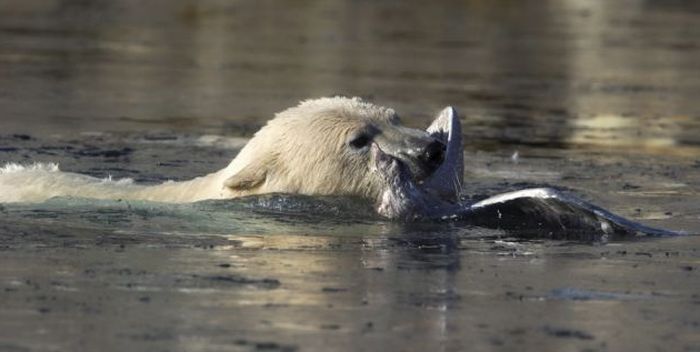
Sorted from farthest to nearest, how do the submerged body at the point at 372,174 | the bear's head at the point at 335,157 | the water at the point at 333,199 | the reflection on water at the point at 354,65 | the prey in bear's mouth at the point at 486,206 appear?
the reflection on water at the point at 354,65, the bear's head at the point at 335,157, the submerged body at the point at 372,174, the prey in bear's mouth at the point at 486,206, the water at the point at 333,199

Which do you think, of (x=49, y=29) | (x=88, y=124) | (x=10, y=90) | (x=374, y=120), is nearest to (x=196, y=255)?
(x=374, y=120)

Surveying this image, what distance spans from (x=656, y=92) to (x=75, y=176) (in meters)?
10.1

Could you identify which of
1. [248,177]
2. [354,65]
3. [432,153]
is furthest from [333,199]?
[354,65]

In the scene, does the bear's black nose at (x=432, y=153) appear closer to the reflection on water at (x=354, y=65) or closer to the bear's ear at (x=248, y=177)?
the bear's ear at (x=248, y=177)

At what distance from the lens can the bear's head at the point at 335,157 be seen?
9.02 m

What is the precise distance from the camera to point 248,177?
9.05 m

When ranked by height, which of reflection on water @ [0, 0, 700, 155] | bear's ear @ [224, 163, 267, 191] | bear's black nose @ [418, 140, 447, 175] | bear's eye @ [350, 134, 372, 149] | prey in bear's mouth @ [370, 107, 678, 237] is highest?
reflection on water @ [0, 0, 700, 155]

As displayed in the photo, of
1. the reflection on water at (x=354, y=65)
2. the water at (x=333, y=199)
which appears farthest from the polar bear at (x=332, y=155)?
the reflection on water at (x=354, y=65)

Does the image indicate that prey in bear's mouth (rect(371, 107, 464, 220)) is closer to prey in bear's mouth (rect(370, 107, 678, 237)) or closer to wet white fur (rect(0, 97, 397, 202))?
prey in bear's mouth (rect(370, 107, 678, 237))

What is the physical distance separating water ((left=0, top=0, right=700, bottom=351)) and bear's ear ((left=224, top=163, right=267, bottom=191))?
0.10m

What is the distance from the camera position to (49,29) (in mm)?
24234

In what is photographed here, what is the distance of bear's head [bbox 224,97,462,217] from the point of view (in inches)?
355

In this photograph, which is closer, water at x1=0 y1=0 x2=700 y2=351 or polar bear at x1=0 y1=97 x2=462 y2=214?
water at x1=0 y1=0 x2=700 y2=351

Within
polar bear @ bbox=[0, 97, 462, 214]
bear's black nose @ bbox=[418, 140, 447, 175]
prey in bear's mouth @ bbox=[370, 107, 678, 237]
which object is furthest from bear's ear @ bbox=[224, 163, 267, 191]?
bear's black nose @ bbox=[418, 140, 447, 175]
